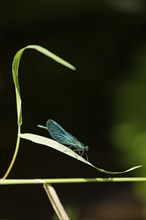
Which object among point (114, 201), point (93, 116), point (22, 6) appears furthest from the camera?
point (93, 116)

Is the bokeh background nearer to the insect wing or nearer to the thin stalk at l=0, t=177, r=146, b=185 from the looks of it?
the insect wing

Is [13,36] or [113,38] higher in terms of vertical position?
[13,36]

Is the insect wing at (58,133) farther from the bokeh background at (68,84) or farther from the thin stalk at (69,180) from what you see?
the bokeh background at (68,84)

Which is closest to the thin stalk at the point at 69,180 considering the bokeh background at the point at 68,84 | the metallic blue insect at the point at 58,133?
the metallic blue insect at the point at 58,133

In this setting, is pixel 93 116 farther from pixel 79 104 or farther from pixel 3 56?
pixel 3 56

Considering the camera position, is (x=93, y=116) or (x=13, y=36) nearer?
(x=13, y=36)

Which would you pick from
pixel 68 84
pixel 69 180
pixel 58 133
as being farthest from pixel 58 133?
pixel 68 84

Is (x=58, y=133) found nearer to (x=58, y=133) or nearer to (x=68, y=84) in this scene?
(x=58, y=133)

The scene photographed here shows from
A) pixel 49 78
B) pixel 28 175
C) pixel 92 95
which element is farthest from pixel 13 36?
pixel 28 175
